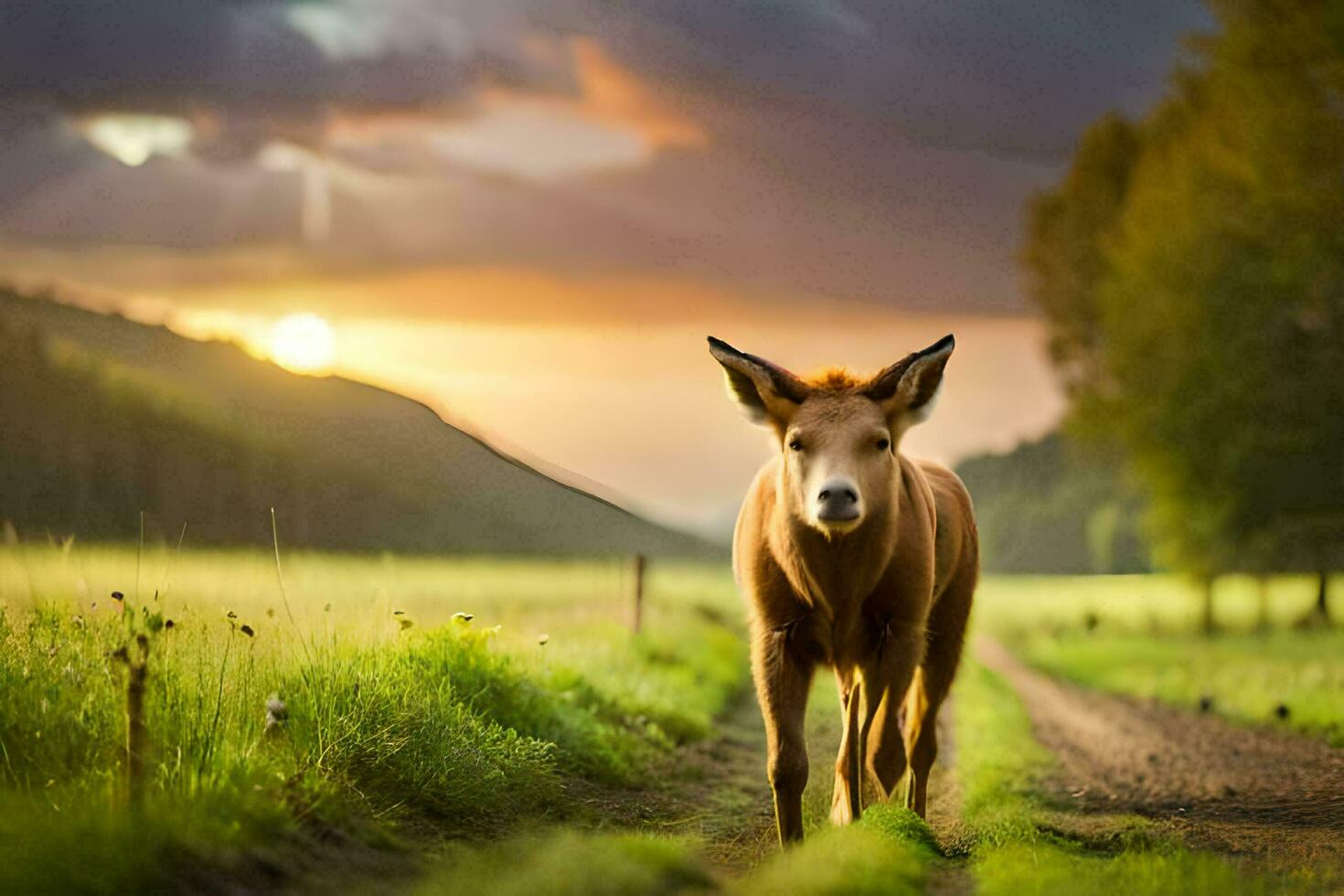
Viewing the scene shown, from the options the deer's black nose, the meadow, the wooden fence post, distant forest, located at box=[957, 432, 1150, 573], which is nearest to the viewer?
the meadow

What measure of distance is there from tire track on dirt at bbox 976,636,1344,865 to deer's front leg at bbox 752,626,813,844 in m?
2.74

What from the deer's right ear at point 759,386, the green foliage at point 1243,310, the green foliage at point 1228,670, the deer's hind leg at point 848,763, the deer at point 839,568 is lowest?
the green foliage at point 1228,670

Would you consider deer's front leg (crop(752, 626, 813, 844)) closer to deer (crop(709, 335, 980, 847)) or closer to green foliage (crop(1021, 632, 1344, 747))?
deer (crop(709, 335, 980, 847))

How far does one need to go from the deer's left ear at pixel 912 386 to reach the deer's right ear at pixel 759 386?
1.50 feet

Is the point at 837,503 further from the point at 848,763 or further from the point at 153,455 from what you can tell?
the point at 153,455

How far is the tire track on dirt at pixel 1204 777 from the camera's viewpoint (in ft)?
29.8

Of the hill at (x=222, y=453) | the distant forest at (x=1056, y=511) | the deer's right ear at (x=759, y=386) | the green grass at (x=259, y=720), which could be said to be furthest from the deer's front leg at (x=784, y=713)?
the distant forest at (x=1056, y=511)

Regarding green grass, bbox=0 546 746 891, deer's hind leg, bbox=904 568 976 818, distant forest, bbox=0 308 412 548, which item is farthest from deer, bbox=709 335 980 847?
distant forest, bbox=0 308 412 548

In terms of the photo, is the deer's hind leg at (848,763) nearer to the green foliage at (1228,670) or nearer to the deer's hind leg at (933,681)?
the deer's hind leg at (933,681)

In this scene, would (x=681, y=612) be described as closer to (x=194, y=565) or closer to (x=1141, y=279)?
(x=1141, y=279)

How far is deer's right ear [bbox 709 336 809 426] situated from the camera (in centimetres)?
819

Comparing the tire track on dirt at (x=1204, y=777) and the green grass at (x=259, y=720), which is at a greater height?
the green grass at (x=259, y=720)

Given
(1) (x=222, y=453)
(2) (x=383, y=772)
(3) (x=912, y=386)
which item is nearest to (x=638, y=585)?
(2) (x=383, y=772)

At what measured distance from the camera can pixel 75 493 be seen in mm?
32562
